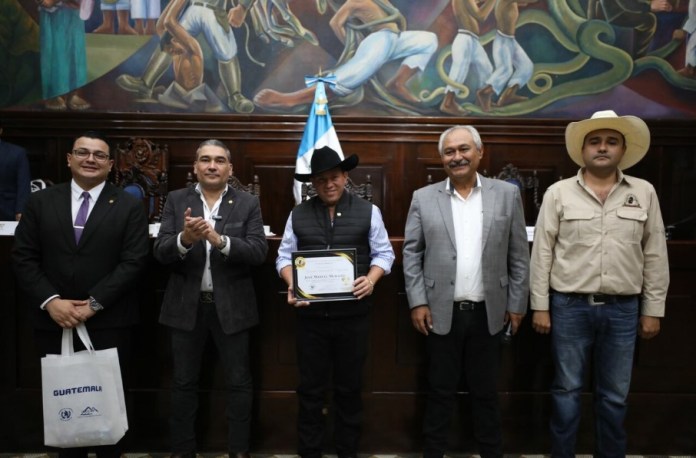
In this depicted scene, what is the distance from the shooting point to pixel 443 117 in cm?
452

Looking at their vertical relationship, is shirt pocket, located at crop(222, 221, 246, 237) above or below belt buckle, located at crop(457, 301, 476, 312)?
above

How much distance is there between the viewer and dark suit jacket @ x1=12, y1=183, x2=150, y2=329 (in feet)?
8.17

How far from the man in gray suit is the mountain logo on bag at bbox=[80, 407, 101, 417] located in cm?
163

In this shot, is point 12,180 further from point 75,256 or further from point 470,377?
point 470,377

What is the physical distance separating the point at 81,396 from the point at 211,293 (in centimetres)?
76

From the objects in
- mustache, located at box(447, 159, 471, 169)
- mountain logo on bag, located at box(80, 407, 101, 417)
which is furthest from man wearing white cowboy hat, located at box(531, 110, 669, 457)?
mountain logo on bag, located at box(80, 407, 101, 417)

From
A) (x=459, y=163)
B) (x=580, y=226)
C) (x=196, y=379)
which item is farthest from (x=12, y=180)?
(x=580, y=226)

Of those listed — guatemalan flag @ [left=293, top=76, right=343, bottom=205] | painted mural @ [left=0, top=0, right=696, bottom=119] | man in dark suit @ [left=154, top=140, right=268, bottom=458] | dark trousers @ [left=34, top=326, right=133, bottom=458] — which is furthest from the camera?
painted mural @ [left=0, top=0, right=696, bottom=119]

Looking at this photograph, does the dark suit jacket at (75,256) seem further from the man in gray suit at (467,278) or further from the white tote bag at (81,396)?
the man in gray suit at (467,278)

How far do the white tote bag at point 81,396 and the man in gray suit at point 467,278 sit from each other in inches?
60.7

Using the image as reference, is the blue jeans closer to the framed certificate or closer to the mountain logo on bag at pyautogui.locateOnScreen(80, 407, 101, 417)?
the framed certificate

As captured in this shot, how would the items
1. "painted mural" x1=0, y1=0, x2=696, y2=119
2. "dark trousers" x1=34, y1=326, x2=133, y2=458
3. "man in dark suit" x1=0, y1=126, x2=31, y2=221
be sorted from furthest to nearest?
"painted mural" x1=0, y1=0, x2=696, y2=119, "man in dark suit" x1=0, y1=126, x2=31, y2=221, "dark trousers" x1=34, y1=326, x2=133, y2=458

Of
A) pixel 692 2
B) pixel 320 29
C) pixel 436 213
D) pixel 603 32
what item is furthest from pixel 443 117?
pixel 692 2

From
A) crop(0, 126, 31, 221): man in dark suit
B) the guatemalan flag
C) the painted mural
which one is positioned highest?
the painted mural
